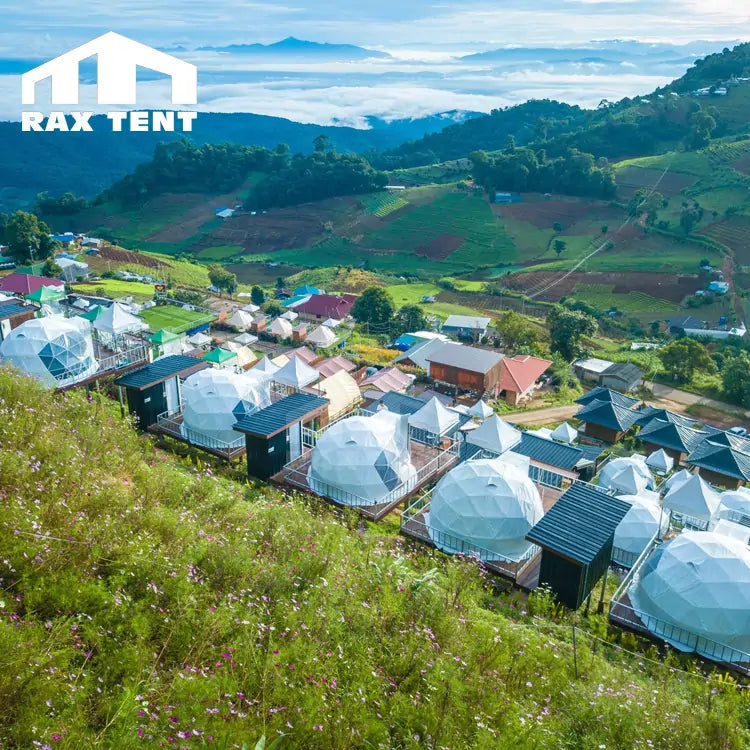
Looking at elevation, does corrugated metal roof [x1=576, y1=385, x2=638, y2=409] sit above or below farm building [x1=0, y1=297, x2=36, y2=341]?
below

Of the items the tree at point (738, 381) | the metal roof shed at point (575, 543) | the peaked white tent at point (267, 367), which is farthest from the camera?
the tree at point (738, 381)

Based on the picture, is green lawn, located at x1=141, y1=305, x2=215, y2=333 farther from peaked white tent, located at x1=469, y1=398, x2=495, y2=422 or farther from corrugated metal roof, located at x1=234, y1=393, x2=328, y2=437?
corrugated metal roof, located at x1=234, y1=393, x2=328, y2=437

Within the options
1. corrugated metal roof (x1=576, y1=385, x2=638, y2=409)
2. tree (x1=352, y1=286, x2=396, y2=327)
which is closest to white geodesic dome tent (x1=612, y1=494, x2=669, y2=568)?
corrugated metal roof (x1=576, y1=385, x2=638, y2=409)

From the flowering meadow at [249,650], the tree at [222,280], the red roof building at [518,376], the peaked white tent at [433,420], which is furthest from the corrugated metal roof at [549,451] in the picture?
the tree at [222,280]

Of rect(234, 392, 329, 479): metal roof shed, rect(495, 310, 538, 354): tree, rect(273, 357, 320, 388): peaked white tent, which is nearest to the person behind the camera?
rect(234, 392, 329, 479): metal roof shed

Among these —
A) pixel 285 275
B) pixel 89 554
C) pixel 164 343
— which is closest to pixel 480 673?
pixel 89 554

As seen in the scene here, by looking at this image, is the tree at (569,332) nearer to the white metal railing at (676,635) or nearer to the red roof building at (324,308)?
the red roof building at (324,308)

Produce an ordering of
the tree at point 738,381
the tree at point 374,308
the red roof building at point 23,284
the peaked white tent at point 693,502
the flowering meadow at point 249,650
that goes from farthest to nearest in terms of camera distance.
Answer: the tree at point 374,308
the red roof building at point 23,284
the tree at point 738,381
the peaked white tent at point 693,502
the flowering meadow at point 249,650
